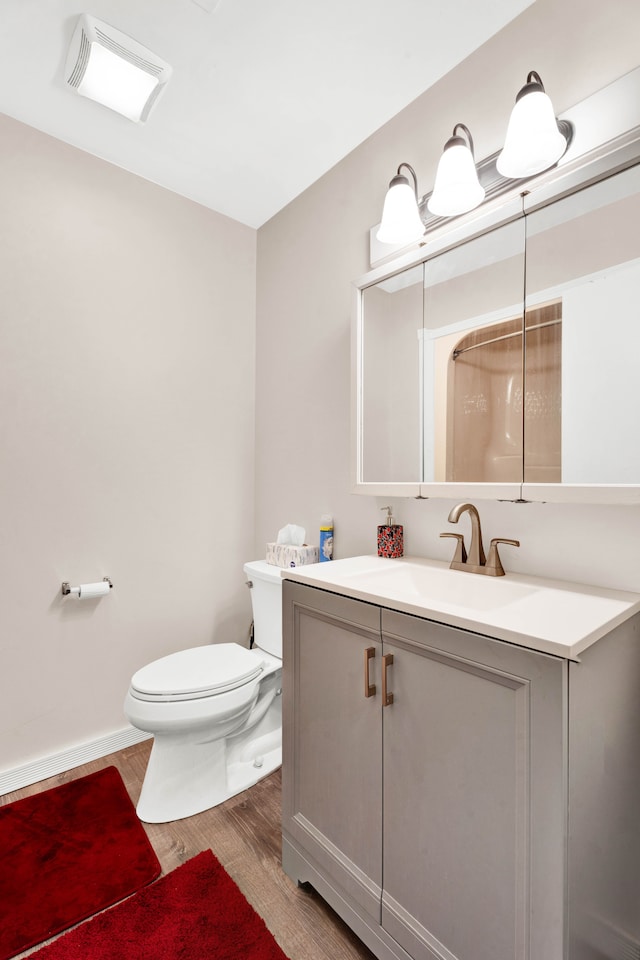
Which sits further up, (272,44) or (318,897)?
(272,44)

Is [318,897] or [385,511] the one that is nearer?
[318,897]

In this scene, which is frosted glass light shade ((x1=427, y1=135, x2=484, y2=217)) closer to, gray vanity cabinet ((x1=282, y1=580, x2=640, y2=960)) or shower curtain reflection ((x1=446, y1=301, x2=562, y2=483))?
shower curtain reflection ((x1=446, y1=301, x2=562, y2=483))

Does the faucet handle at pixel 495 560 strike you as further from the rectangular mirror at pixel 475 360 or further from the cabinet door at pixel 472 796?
the cabinet door at pixel 472 796

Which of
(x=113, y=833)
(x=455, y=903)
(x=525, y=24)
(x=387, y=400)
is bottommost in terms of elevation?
(x=113, y=833)

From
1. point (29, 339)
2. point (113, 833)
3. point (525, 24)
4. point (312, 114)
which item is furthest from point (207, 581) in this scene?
point (525, 24)

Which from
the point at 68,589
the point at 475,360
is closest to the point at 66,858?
the point at 68,589

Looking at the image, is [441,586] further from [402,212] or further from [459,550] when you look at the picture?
[402,212]

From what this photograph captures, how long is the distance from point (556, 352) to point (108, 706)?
2.13 metres

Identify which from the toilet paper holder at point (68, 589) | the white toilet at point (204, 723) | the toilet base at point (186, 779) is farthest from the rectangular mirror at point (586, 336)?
the toilet paper holder at point (68, 589)

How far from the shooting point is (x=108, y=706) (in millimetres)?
1990

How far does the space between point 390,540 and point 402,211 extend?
1.08 meters

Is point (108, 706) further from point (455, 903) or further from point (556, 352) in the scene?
point (556, 352)

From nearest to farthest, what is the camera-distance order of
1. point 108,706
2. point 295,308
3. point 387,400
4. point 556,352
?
point 556,352 < point 387,400 < point 108,706 < point 295,308

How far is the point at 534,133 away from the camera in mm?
1168
